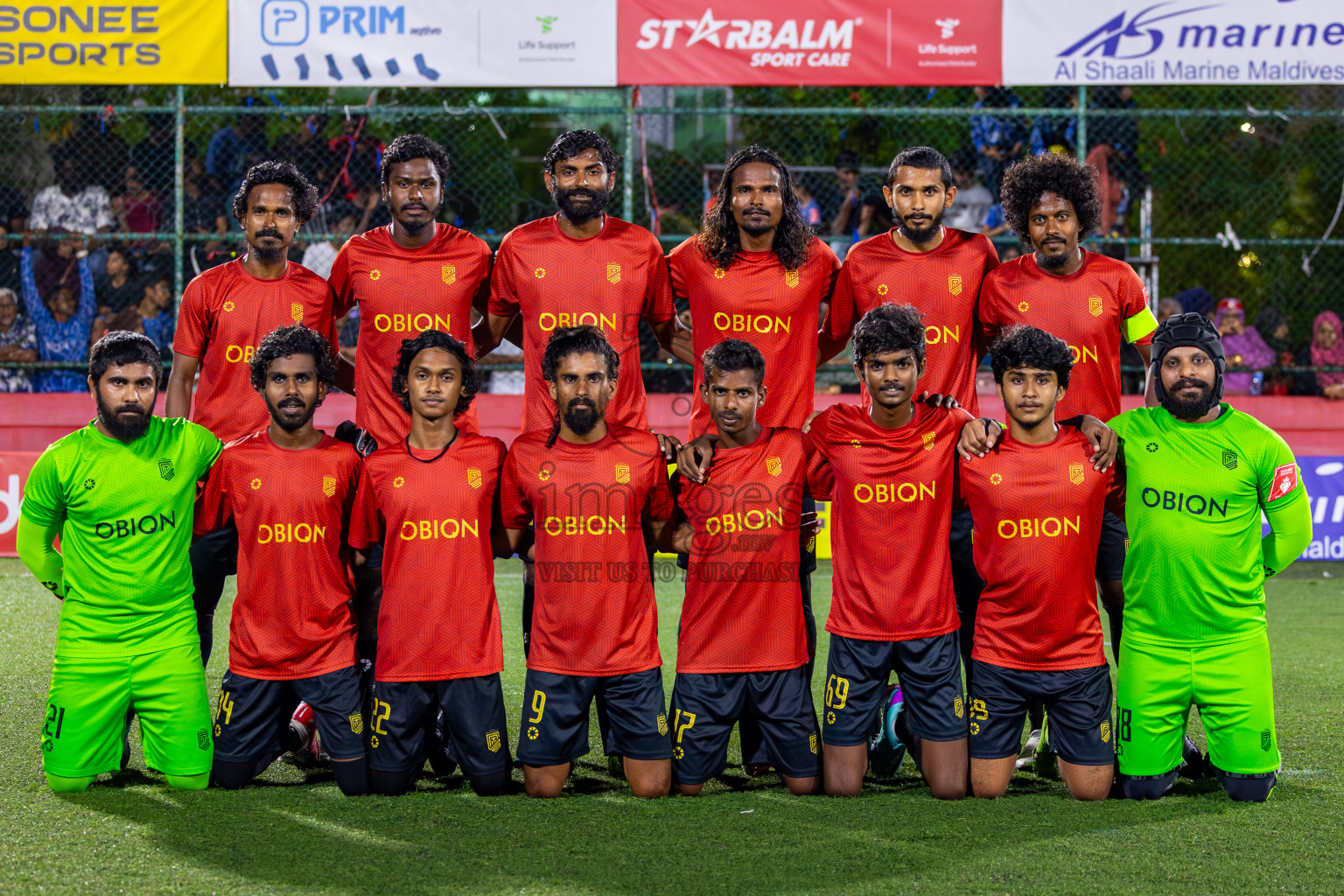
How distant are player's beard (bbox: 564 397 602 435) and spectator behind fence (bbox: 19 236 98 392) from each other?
7.80m

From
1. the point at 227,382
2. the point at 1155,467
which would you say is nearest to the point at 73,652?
the point at 227,382

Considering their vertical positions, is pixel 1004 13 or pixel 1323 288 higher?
pixel 1004 13

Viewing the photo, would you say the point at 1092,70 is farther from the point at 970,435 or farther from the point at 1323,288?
the point at 970,435

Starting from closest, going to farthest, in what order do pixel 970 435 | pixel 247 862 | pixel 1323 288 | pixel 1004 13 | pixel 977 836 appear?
1. pixel 247 862
2. pixel 977 836
3. pixel 970 435
4. pixel 1004 13
5. pixel 1323 288

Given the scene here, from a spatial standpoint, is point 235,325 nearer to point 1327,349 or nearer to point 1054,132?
point 1054,132

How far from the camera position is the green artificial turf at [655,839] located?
12.3 ft

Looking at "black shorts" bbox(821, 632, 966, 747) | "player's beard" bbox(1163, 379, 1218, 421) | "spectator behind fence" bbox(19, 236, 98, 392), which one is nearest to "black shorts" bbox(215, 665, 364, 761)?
"black shorts" bbox(821, 632, 966, 747)

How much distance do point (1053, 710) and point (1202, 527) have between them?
0.84 m

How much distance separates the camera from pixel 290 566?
477cm

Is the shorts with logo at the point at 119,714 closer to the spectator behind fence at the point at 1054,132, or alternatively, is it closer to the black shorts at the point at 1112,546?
the black shorts at the point at 1112,546

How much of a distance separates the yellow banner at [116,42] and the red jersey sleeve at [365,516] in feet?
22.3

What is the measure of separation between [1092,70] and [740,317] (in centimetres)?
643

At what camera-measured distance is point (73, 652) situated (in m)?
4.76

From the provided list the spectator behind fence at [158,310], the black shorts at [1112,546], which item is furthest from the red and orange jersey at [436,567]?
the spectator behind fence at [158,310]
